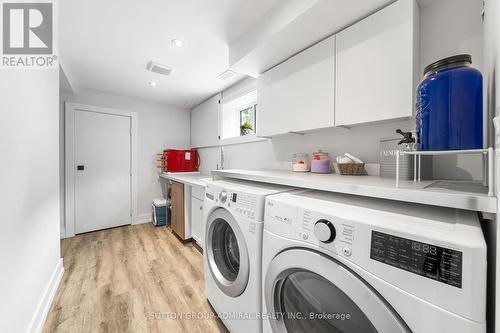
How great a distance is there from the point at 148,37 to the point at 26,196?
146cm

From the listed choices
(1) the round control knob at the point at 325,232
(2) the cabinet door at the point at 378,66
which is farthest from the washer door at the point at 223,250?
(2) the cabinet door at the point at 378,66

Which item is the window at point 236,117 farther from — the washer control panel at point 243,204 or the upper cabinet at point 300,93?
the washer control panel at point 243,204

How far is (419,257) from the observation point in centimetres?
46

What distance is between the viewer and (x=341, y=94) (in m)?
1.18

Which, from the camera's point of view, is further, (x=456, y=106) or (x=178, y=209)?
(x=178, y=209)

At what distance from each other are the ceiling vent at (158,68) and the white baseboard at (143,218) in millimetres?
2341

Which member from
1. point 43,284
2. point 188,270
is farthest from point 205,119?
point 43,284

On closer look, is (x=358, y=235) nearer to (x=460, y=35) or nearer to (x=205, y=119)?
(x=460, y=35)

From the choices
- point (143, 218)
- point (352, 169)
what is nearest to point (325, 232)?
point (352, 169)

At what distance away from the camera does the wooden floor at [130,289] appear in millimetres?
1289

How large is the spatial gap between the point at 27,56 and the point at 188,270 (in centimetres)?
208

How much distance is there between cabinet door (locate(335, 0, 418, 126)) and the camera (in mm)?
938

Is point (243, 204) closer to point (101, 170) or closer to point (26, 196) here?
point (26, 196)

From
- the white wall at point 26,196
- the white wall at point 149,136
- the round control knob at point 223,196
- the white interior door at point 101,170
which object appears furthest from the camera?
the white wall at point 149,136
